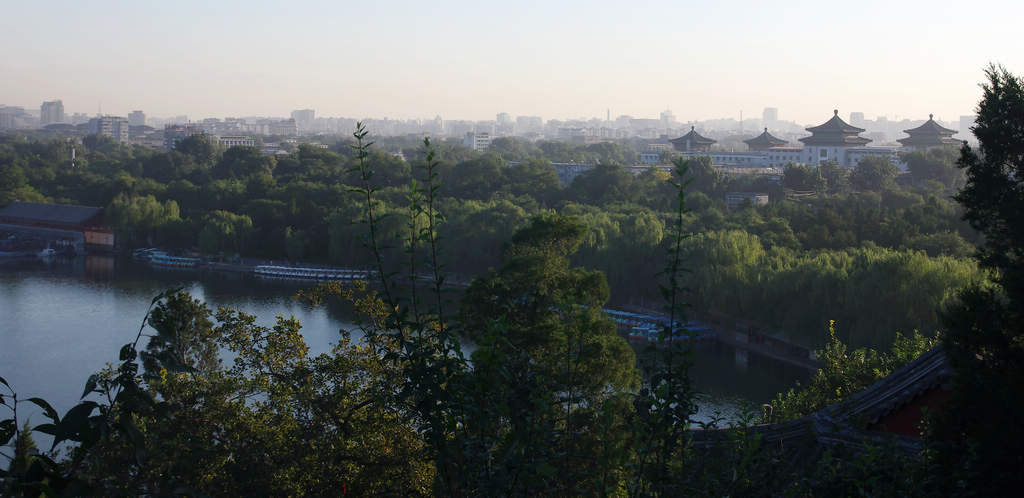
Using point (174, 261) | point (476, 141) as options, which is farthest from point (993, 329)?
point (476, 141)

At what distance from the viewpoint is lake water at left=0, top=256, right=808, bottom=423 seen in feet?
26.5

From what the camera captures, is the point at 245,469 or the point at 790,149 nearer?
the point at 245,469

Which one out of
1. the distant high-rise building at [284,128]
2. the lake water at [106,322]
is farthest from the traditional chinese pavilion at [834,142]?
the distant high-rise building at [284,128]

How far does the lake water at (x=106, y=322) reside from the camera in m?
8.07

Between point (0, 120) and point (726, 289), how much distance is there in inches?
2855

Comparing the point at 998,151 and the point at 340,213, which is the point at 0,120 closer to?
the point at 340,213

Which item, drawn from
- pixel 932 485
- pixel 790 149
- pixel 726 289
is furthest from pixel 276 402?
pixel 790 149

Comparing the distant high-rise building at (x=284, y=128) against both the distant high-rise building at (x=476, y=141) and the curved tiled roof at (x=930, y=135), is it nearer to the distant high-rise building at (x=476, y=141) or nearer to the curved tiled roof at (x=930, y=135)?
the distant high-rise building at (x=476, y=141)

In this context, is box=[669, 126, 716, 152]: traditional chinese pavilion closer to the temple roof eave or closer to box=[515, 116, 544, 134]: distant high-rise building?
the temple roof eave

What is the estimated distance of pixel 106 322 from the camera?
1071 cm

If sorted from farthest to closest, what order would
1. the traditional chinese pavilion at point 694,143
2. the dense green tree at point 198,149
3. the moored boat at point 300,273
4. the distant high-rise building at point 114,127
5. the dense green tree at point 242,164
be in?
the distant high-rise building at point 114,127 → the traditional chinese pavilion at point 694,143 → the dense green tree at point 198,149 → the dense green tree at point 242,164 → the moored boat at point 300,273

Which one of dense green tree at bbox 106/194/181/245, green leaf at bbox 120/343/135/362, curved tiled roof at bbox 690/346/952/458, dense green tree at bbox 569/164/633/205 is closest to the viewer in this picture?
green leaf at bbox 120/343/135/362

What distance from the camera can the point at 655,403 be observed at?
5.86ft

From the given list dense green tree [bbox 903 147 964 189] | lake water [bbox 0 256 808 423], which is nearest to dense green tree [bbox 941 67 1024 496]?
lake water [bbox 0 256 808 423]
